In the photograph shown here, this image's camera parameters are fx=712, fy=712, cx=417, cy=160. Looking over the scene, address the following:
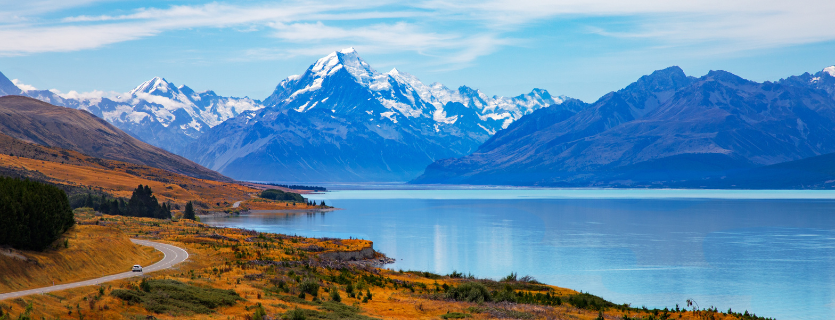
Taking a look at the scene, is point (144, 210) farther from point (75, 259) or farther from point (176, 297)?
point (176, 297)

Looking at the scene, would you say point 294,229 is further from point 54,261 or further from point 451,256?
point 54,261

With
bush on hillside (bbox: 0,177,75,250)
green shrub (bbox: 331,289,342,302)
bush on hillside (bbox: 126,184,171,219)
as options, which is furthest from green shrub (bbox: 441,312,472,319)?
bush on hillside (bbox: 126,184,171,219)

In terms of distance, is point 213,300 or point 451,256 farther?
point 451,256

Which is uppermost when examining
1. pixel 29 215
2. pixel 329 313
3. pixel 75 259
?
pixel 29 215

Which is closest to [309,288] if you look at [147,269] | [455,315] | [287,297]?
[287,297]

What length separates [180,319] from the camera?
35.5 metres

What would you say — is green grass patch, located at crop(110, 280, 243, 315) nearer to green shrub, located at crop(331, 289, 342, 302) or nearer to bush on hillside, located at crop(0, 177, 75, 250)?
green shrub, located at crop(331, 289, 342, 302)

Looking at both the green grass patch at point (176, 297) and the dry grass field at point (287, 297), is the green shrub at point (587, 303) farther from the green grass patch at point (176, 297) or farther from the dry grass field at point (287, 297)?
the green grass patch at point (176, 297)

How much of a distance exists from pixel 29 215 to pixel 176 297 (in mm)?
Answer: 13604

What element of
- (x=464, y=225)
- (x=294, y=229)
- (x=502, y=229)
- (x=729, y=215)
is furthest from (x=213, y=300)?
(x=729, y=215)

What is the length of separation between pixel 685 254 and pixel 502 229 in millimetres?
49053

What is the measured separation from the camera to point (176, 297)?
38.9 m

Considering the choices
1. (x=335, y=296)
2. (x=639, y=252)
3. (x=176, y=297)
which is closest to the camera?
(x=176, y=297)

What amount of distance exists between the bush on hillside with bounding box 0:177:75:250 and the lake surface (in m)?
39.8
